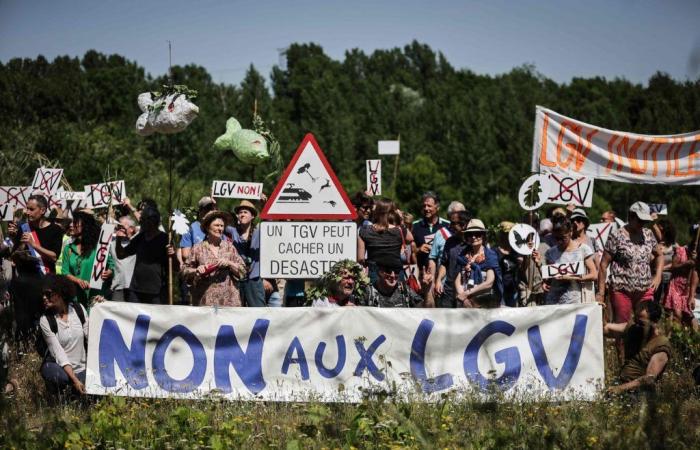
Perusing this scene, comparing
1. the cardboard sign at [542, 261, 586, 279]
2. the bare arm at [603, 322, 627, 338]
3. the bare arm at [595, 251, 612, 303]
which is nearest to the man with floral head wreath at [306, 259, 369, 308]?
the cardboard sign at [542, 261, 586, 279]

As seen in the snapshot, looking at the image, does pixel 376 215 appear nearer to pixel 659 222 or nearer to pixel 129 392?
pixel 129 392

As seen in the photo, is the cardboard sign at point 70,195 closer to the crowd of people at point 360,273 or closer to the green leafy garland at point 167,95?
the crowd of people at point 360,273

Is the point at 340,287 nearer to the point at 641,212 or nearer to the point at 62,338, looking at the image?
the point at 62,338

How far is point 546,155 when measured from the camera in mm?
12078

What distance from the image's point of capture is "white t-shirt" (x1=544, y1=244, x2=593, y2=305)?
11141 millimetres

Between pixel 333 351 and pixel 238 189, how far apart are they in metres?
3.88

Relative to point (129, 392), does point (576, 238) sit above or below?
above

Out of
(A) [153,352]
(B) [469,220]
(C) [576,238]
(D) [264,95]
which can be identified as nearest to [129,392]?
(A) [153,352]

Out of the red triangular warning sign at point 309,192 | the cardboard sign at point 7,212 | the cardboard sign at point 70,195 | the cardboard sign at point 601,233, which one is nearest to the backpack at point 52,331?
the red triangular warning sign at point 309,192

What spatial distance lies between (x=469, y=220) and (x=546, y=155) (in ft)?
4.62

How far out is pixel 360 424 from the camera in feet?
26.1

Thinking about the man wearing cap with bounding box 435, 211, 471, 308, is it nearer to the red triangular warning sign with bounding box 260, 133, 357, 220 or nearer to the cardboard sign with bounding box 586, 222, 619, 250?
the red triangular warning sign with bounding box 260, 133, 357, 220

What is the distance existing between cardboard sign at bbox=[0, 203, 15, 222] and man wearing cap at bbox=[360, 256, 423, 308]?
6400mm

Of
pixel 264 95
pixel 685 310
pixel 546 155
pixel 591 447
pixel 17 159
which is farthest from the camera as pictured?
pixel 264 95
